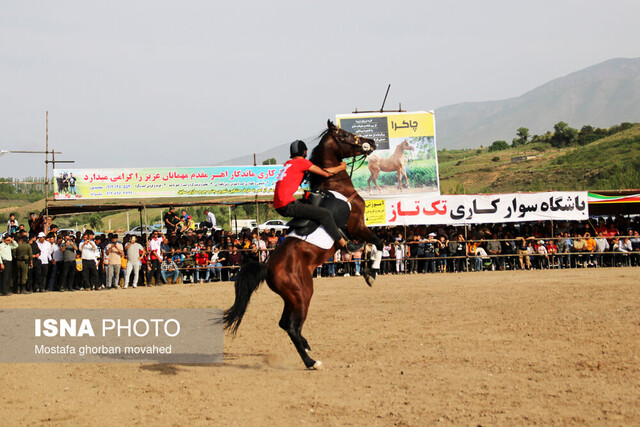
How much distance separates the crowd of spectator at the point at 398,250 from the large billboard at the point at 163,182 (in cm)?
122

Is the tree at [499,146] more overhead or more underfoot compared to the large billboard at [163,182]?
more overhead

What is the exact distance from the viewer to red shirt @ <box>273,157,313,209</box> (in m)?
8.40

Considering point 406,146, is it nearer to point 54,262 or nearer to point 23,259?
point 54,262

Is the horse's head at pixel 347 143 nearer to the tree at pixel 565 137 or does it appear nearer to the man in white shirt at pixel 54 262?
the man in white shirt at pixel 54 262

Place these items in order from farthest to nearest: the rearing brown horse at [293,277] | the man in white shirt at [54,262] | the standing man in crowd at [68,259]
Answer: the man in white shirt at [54,262]
the standing man in crowd at [68,259]
the rearing brown horse at [293,277]

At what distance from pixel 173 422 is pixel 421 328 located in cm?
566

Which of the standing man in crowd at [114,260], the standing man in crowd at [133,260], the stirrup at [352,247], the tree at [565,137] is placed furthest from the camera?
the tree at [565,137]

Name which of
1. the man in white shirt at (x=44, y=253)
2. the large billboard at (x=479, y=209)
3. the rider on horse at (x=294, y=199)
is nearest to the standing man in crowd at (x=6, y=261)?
the man in white shirt at (x=44, y=253)

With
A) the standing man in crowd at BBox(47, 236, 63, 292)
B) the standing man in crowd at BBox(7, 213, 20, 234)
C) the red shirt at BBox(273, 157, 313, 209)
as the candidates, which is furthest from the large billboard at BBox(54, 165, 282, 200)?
the red shirt at BBox(273, 157, 313, 209)

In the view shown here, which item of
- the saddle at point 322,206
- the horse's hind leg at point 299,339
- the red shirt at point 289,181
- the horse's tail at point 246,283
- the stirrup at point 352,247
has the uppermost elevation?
the red shirt at point 289,181

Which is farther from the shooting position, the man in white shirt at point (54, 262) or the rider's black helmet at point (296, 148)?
the man in white shirt at point (54, 262)

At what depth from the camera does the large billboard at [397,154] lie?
27.9m

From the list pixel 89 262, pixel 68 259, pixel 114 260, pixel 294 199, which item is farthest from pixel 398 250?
pixel 294 199

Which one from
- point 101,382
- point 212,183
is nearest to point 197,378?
point 101,382
